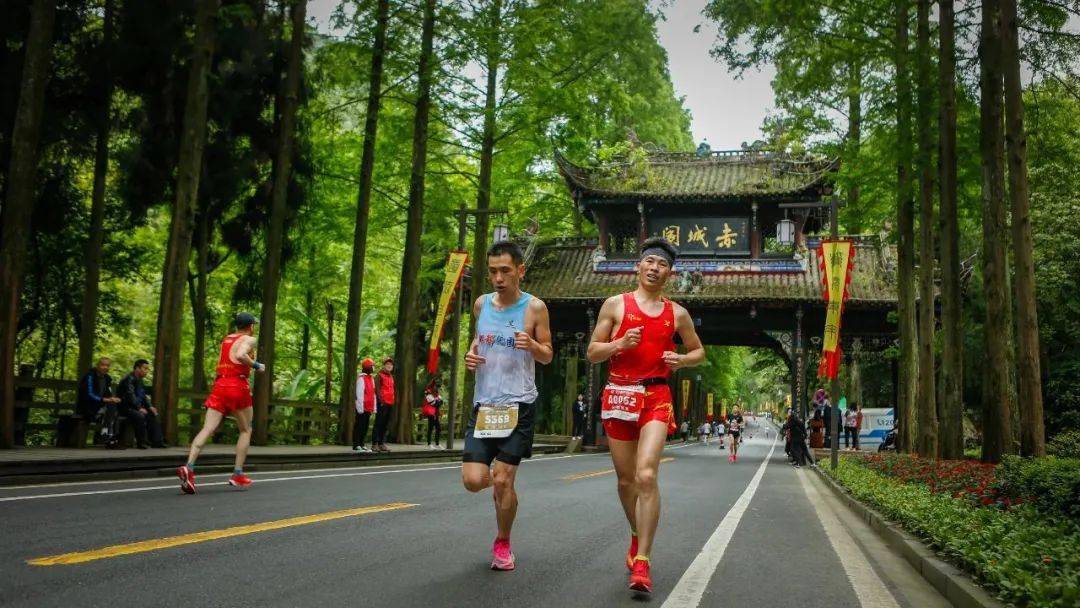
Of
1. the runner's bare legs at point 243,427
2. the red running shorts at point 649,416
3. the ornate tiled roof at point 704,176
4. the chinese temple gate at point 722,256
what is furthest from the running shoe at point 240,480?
the chinese temple gate at point 722,256

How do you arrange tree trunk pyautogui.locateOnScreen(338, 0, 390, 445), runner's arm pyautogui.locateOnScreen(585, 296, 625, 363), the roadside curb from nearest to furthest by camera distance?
1. the roadside curb
2. runner's arm pyautogui.locateOnScreen(585, 296, 625, 363)
3. tree trunk pyautogui.locateOnScreen(338, 0, 390, 445)

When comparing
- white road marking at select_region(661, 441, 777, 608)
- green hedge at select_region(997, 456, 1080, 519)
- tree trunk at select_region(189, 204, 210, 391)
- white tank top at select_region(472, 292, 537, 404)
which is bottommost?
white road marking at select_region(661, 441, 777, 608)

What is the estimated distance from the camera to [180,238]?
1622 centimetres

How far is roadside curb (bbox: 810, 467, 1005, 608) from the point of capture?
210 inches

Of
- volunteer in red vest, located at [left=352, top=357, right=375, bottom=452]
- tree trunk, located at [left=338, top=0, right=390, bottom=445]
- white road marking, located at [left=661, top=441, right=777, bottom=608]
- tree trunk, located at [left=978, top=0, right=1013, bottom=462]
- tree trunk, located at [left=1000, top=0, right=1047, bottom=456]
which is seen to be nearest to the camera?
white road marking, located at [left=661, top=441, right=777, bottom=608]

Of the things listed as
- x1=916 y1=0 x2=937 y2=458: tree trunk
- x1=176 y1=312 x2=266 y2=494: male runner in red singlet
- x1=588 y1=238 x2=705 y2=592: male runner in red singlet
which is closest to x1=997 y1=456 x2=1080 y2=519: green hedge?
x1=588 y1=238 x2=705 y2=592: male runner in red singlet

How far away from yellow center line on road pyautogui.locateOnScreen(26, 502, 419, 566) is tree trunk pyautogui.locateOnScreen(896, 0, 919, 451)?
13034 mm

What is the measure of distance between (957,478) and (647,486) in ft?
27.3

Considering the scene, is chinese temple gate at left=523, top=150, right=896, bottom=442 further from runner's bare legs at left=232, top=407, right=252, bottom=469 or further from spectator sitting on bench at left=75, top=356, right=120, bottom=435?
runner's bare legs at left=232, top=407, right=252, bottom=469

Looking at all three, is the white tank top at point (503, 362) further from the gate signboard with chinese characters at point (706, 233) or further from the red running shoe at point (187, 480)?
the gate signboard with chinese characters at point (706, 233)

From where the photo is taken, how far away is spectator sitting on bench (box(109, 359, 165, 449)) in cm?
1507

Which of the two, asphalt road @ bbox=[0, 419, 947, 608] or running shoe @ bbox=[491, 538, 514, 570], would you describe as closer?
asphalt road @ bbox=[0, 419, 947, 608]

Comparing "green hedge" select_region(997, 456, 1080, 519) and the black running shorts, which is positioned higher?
the black running shorts

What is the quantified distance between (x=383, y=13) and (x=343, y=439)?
31.9 ft
